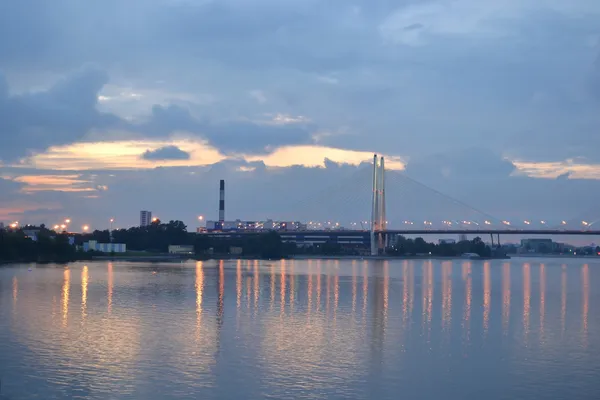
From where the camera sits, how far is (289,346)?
12195 mm

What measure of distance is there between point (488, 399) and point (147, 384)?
14.3ft

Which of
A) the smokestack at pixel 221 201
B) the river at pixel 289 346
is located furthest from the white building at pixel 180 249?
the river at pixel 289 346

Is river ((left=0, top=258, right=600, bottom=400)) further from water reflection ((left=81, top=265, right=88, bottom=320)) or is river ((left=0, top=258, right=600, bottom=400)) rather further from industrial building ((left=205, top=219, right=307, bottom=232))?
industrial building ((left=205, top=219, right=307, bottom=232))

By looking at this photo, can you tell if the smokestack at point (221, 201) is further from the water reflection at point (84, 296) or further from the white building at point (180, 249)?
the water reflection at point (84, 296)

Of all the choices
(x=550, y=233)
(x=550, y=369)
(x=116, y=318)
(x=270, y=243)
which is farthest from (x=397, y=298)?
(x=270, y=243)

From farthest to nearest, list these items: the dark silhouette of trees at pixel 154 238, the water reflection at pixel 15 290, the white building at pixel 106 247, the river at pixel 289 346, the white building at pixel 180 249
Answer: the dark silhouette of trees at pixel 154 238
the white building at pixel 180 249
the white building at pixel 106 247
the water reflection at pixel 15 290
the river at pixel 289 346

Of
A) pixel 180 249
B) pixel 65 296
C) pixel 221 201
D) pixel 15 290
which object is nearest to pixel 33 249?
pixel 180 249

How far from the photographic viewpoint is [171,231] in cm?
6806

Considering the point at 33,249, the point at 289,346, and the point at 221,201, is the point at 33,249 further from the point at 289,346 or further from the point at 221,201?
the point at 221,201

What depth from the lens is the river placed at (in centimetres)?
940

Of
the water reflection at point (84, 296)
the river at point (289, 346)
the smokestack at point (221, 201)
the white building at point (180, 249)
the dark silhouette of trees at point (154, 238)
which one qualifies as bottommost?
the river at point (289, 346)

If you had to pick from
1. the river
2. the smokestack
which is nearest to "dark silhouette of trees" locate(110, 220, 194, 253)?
the smokestack

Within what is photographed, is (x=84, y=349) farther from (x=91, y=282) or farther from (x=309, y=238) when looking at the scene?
(x=309, y=238)

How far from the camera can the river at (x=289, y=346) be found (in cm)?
940
